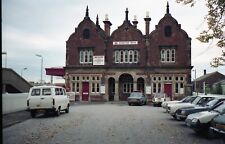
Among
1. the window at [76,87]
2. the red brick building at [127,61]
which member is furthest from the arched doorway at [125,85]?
the window at [76,87]

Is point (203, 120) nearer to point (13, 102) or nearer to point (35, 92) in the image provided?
point (35, 92)

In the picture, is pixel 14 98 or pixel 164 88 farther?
pixel 164 88

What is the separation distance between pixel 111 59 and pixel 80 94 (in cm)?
679

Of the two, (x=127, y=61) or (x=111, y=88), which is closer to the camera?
(x=127, y=61)

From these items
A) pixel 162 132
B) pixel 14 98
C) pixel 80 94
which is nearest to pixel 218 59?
pixel 162 132

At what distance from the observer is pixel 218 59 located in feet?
61.6

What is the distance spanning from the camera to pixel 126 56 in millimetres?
54125

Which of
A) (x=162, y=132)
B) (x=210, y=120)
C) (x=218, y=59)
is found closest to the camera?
(x=210, y=120)

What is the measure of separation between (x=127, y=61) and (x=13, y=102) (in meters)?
29.4

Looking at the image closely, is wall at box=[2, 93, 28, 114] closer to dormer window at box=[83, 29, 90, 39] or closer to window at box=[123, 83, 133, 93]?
window at box=[123, 83, 133, 93]

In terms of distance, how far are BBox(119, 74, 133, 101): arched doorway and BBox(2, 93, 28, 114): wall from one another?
89.3 ft

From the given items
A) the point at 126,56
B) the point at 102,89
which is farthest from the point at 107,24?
the point at 102,89

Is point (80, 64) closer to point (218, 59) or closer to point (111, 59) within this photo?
point (111, 59)

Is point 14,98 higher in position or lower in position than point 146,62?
lower
